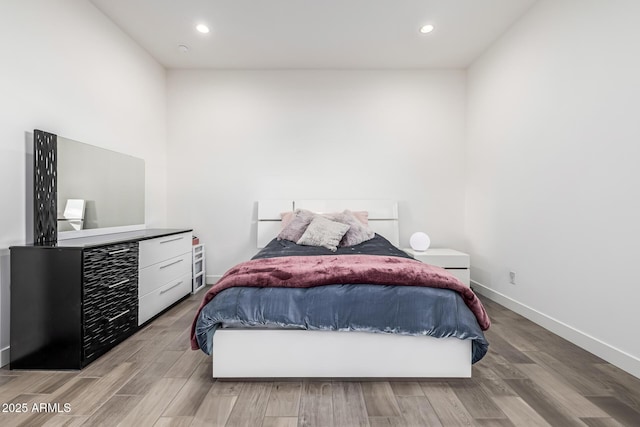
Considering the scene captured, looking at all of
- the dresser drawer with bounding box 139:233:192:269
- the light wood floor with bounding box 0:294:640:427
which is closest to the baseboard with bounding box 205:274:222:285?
the dresser drawer with bounding box 139:233:192:269

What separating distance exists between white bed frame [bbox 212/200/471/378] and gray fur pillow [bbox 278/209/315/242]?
168cm

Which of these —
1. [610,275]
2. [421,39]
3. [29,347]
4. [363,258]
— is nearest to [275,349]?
[363,258]

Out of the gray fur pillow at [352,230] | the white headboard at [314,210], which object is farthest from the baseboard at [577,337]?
the gray fur pillow at [352,230]

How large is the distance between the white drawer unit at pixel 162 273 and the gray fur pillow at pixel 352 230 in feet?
5.51

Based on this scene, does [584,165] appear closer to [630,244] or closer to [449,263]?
[630,244]

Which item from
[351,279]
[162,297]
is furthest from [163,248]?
[351,279]

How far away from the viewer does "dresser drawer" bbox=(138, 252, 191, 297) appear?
9.17 ft

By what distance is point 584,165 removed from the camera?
2.38 meters

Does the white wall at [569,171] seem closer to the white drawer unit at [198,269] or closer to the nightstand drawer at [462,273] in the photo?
the nightstand drawer at [462,273]

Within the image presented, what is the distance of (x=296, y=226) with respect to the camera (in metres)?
3.61

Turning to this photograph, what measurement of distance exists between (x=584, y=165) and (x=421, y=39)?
2.06 meters

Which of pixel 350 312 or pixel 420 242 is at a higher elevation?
pixel 420 242

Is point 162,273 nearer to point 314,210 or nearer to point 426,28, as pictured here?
point 314,210

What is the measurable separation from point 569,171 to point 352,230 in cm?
194
